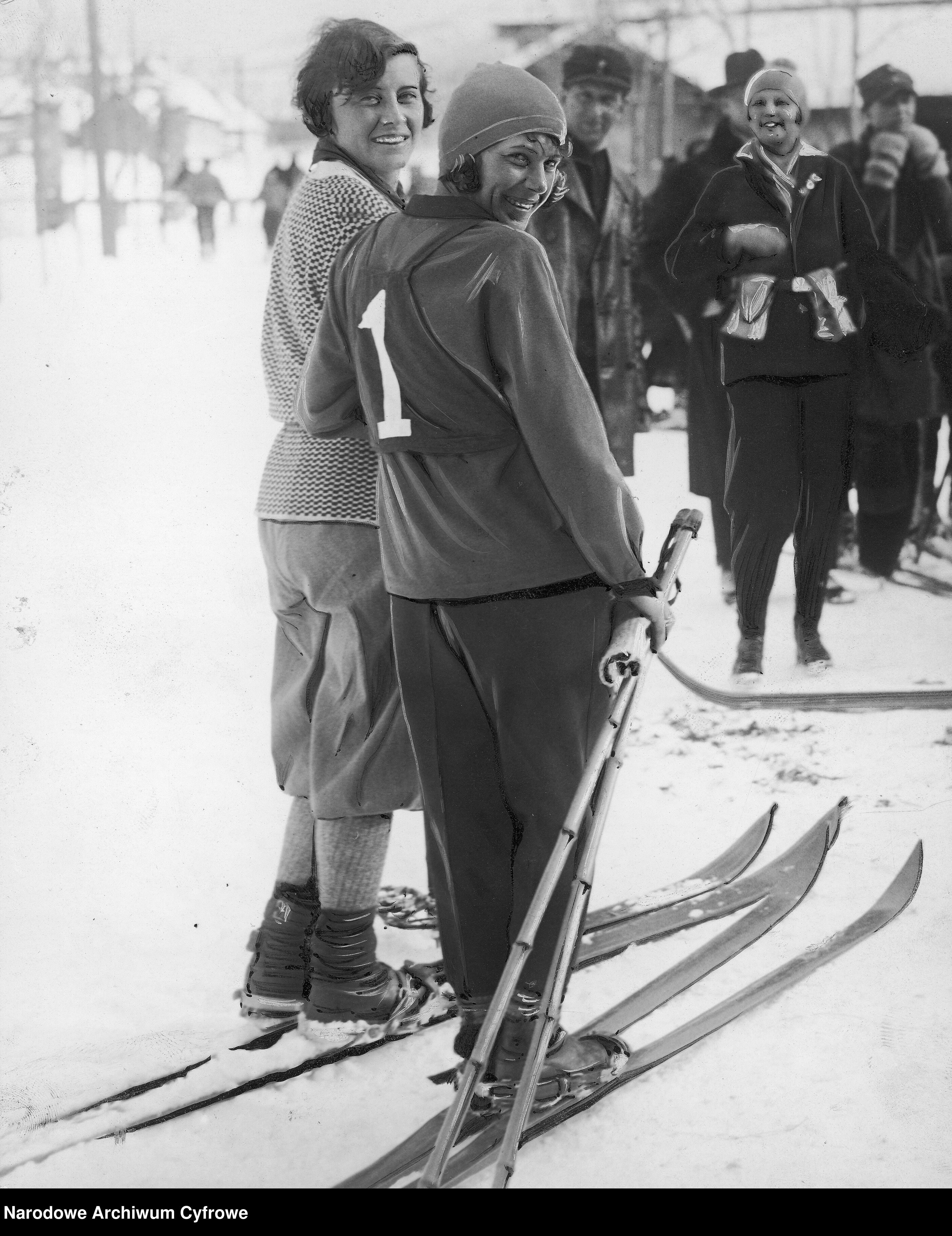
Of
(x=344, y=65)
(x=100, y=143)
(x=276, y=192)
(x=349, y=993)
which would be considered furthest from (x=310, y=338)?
(x=349, y=993)

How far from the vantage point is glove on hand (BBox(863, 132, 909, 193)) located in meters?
2.58

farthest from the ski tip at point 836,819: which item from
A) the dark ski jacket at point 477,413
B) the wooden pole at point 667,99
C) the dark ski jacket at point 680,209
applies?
the wooden pole at point 667,99

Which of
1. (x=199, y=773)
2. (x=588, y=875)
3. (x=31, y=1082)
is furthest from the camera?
(x=199, y=773)

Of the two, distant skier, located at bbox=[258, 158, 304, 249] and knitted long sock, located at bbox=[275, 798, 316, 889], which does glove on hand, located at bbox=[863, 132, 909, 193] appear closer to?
distant skier, located at bbox=[258, 158, 304, 249]

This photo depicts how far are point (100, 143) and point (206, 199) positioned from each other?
0.25 metres

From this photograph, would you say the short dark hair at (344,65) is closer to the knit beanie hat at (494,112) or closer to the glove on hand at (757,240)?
the knit beanie hat at (494,112)

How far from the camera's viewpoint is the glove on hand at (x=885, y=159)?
102 inches

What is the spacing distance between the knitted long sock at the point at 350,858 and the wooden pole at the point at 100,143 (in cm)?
125

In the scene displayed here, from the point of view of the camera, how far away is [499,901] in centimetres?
234

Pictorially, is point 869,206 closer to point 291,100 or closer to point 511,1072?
point 291,100

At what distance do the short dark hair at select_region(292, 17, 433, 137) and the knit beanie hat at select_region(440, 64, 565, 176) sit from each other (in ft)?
1.34

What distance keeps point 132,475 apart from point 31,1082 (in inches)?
48.1

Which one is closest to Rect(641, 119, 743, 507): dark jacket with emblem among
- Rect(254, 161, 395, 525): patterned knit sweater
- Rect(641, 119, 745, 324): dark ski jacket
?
Rect(641, 119, 745, 324): dark ski jacket
